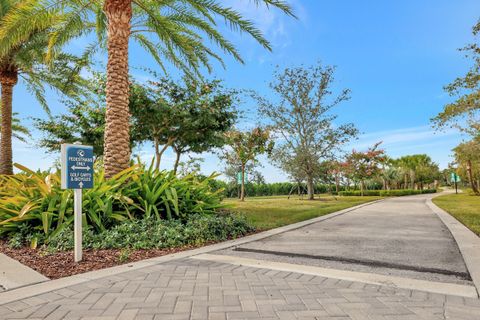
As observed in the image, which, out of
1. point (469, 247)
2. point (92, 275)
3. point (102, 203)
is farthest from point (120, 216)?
point (469, 247)

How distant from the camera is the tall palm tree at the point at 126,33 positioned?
7.47m

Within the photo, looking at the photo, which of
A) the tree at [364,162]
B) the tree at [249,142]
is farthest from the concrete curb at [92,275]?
the tree at [364,162]

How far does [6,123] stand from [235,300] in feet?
43.7

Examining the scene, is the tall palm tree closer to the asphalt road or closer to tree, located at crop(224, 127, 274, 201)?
the asphalt road

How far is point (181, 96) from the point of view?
15648 millimetres

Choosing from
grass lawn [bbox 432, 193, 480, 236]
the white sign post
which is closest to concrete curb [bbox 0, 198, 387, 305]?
the white sign post

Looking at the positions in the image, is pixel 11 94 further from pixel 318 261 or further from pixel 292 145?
pixel 292 145

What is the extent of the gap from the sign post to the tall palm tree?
264cm

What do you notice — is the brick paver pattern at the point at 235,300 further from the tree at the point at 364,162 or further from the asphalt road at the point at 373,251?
the tree at the point at 364,162

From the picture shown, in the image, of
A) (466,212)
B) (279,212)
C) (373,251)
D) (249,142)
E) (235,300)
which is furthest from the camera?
(249,142)

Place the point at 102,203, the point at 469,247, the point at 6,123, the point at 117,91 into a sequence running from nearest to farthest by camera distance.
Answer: the point at 469,247, the point at 102,203, the point at 117,91, the point at 6,123

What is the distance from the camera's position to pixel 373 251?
5117 millimetres

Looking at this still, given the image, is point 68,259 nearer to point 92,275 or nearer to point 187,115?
point 92,275

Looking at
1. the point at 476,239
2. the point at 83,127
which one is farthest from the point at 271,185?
the point at 476,239
